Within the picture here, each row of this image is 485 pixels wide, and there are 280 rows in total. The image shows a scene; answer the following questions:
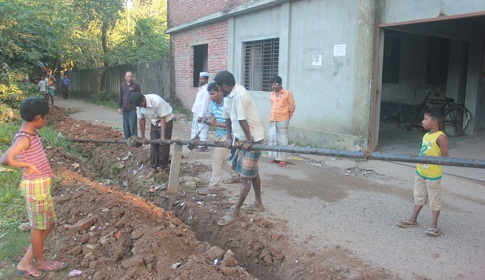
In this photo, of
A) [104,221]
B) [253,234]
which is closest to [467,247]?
[253,234]

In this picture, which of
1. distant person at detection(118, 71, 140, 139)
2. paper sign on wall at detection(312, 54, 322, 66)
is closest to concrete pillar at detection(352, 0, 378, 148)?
paper sign on wall at detection(312, 54, 322, 66)

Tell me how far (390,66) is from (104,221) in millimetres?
10354

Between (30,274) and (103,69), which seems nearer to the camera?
(30,274)

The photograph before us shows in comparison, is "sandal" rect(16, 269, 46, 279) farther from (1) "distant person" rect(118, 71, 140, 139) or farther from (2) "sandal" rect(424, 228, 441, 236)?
(1) "distant person" rect(118, 71, 140, 139)

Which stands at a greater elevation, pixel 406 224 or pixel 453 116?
pixel 453 116

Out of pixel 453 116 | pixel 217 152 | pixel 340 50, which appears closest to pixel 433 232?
pixel 217 152

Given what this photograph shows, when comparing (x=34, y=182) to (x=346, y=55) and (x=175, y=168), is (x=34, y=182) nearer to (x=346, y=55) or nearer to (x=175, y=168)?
(x=175, y=168)

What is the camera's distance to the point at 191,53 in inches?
590

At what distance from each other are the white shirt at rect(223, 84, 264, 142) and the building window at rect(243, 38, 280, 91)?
585 centimetres

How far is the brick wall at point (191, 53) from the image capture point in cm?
1275

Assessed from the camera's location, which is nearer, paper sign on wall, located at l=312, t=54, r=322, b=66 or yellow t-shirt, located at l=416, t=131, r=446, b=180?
yellow t-shirt, located at l=416, t=131, r=446, b=180

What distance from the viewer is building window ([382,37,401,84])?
12094mm

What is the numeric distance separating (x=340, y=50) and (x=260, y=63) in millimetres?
3317

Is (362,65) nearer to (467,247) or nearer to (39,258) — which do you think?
(467,247)
